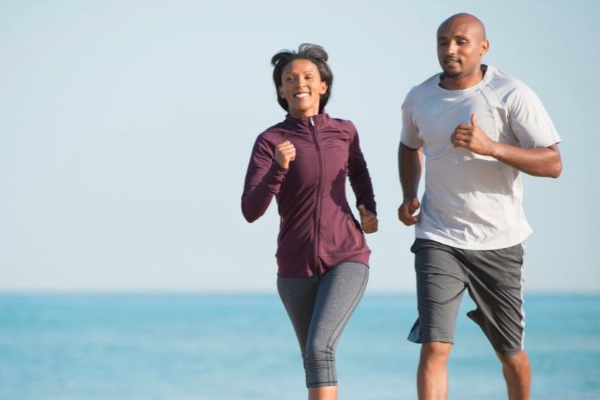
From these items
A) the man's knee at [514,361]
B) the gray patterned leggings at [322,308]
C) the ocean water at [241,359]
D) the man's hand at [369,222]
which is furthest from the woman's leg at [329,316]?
the ocean water at [241,359]

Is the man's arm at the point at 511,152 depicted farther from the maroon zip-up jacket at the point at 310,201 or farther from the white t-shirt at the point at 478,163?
the maroon zip-up jacket at the point at 310,201

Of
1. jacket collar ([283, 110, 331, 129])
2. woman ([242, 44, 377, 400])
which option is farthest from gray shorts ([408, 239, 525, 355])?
jacket collar ([283, 110, 331, 129])

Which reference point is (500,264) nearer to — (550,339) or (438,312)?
(438,312)

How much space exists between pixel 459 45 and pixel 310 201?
3.07 feet

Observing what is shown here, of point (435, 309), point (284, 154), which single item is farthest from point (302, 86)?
point (435, 309)

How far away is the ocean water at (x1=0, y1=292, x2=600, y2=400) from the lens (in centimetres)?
2005

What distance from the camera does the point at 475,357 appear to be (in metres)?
25.1

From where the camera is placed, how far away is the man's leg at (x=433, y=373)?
5363 millimetres

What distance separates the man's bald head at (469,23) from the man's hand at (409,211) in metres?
0.77

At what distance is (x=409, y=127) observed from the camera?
5734mm

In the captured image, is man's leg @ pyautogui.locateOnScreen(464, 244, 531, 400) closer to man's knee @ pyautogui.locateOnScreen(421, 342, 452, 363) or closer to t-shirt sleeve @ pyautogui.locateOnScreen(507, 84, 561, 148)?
man's knee @ pyautogui.locateOnScreen(421, 342, 452, 363)

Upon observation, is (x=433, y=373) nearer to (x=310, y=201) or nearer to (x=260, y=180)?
(x=310, y=201)

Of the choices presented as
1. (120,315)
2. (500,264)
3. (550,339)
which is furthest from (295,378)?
(120,315)

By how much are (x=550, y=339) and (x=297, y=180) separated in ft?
88.4
